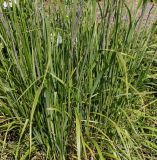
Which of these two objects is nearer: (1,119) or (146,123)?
(1,119)

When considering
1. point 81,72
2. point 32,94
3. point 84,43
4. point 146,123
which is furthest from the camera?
point 146,123

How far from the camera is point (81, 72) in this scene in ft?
4.45

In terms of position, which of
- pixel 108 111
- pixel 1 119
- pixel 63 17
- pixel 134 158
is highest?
pixel 63 17

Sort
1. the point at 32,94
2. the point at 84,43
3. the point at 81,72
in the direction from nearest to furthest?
the point at 81,72 < the point at 32,94 < the point at 84,43

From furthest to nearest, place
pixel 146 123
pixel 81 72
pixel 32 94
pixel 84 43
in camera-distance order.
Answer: pixel 146 123 < pixel 84 43 < pixel 32 94 < pixel 81 72

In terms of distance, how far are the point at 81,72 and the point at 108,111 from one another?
25 centimetres

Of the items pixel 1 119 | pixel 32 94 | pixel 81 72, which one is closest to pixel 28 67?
pixel 32 94

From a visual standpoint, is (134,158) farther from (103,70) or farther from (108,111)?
(103,70)

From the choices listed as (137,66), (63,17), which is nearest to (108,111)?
(137,66)

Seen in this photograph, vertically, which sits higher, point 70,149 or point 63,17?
point 63,17

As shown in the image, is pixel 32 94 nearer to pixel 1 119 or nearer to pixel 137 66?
pixel 1 119

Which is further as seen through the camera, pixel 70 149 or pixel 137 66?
pixel 137 66

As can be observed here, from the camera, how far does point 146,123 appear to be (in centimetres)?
178

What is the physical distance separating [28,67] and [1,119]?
0.36 m
